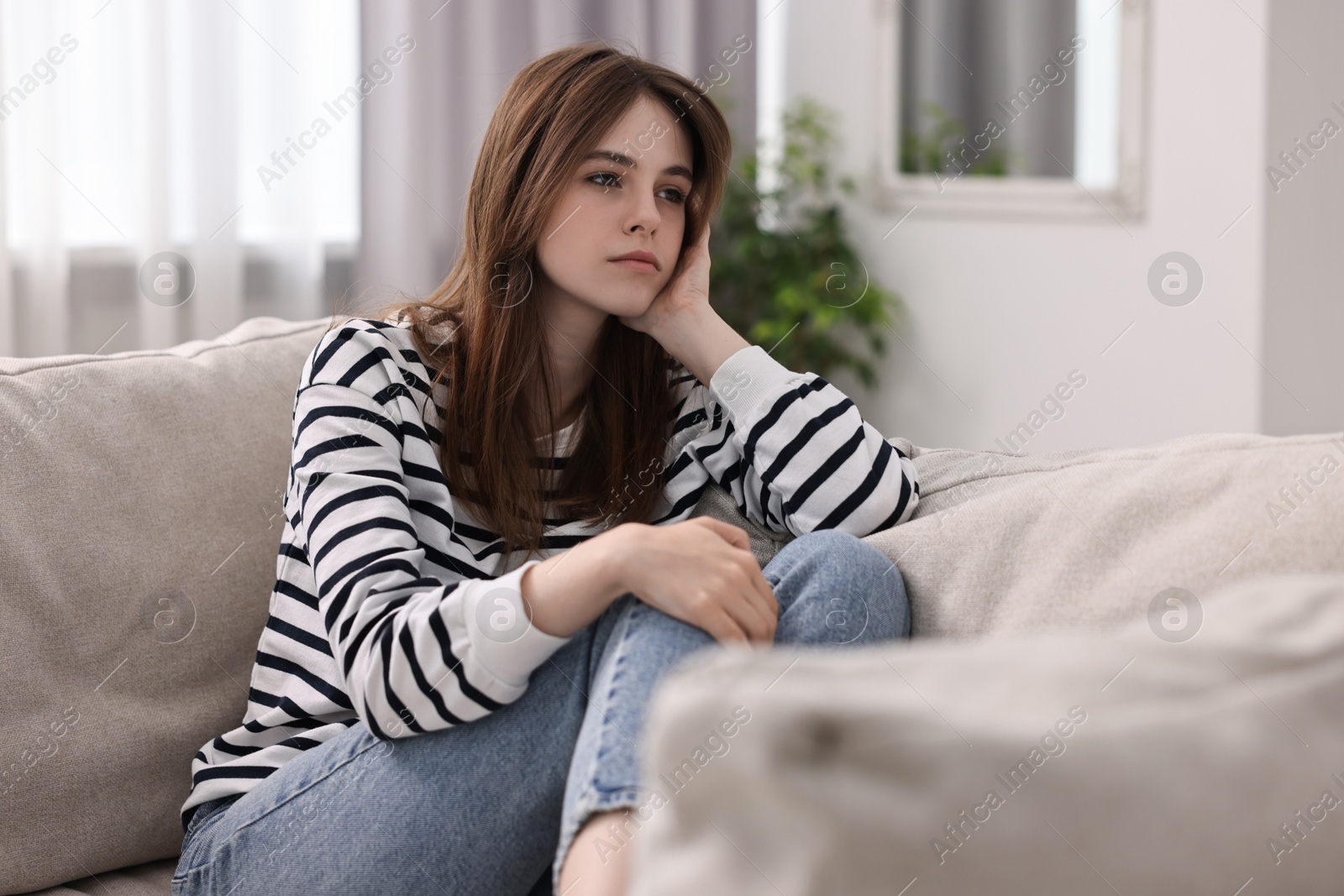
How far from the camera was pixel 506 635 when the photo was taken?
2.77 ft

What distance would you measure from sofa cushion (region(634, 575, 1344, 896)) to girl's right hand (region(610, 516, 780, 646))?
0.33 m

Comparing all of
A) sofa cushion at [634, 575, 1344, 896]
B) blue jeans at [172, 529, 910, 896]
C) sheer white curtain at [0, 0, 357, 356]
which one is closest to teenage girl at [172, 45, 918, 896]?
blue jeans at [172, 529, 910, 896]

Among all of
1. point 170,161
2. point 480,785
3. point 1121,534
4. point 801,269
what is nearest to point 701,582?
point 480,785

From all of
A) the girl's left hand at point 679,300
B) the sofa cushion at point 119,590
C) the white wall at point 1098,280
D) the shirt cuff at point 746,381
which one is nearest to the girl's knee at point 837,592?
the shirt cuff at point 746,381

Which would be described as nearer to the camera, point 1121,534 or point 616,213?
point 1121,534

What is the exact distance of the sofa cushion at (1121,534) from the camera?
2.73 feet

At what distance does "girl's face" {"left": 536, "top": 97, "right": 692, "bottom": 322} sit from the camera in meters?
1.19

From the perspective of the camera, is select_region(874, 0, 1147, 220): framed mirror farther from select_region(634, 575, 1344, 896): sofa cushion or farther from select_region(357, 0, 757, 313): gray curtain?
select_region(634, 575, 1344, 896): sofa cushion

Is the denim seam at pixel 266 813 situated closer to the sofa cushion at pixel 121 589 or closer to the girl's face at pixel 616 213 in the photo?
the sofa cushion at pixel 121 589

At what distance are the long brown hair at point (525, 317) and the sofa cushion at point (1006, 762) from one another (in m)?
0.72

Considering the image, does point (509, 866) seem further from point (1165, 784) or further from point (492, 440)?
point (1165, 784)

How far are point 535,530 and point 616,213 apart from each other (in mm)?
350

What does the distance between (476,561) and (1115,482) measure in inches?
23.4

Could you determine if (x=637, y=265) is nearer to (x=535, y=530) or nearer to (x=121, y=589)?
(x=535, y=530)
